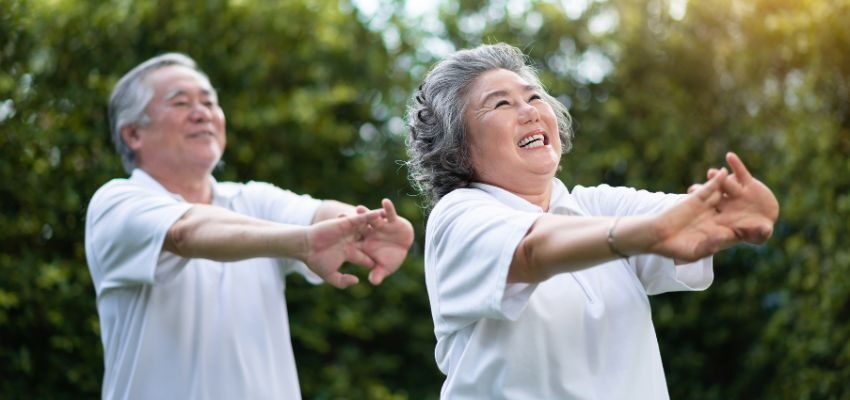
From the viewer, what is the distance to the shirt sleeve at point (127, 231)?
10.6ft

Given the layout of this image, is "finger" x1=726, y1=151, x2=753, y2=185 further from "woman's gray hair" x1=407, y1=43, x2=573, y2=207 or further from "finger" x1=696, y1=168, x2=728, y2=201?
"woman's gray hair" x1=407, y1=43, x2=573, y2=207

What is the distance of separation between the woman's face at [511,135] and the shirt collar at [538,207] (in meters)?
0.04

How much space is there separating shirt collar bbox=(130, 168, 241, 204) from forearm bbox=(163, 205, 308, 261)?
0.47m

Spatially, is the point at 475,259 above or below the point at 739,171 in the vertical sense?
below

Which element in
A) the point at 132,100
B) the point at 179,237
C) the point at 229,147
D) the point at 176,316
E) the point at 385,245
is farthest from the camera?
the point at 229,147

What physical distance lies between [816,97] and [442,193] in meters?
2.85

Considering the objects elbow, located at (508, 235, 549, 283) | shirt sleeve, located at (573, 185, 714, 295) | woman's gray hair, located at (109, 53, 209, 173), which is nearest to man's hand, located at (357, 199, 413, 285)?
shirt sleeve, located at (573, 185, 714, 295)

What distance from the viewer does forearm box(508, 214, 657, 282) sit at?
2096 millimetres

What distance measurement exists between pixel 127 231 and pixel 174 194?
37cm

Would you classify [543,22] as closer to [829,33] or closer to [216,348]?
[829,33]

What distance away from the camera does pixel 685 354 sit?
5.73 metres

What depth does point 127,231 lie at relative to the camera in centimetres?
330

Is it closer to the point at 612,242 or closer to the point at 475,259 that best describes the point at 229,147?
the point at 475,259

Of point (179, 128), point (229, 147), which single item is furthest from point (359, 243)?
point (229, 147)
